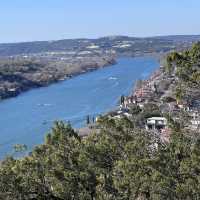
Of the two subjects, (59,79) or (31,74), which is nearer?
(59,79)

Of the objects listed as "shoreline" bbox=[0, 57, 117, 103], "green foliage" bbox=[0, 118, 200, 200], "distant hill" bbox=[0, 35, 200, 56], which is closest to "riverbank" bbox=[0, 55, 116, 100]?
"shoreline" bbox=[0, 57, 117, 103]

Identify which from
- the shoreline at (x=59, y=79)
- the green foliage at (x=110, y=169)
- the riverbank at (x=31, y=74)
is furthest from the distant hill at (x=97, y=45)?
the green foliage at (x=110, y=169)

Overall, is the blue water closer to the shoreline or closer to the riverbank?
the shoreline

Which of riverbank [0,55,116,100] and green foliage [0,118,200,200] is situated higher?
green foliage [0,118,200,200]

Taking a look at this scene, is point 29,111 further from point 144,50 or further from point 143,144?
point 144,50

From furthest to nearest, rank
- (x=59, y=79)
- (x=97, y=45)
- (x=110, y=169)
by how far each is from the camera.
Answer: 1. (x=97, y=45)
2. (x=59, y=79)
3. (x=110, y=169)

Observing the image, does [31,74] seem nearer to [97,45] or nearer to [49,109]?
[49,109]

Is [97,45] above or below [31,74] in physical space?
below

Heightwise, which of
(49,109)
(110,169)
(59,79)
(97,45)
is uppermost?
(110,169)

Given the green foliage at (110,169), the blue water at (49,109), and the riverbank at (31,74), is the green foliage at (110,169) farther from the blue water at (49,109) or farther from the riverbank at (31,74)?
the riverbank at (31,74)

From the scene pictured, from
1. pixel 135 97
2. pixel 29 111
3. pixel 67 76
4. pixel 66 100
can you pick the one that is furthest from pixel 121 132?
pixel 67 76

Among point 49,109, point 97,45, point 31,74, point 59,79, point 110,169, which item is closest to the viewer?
point 110,169

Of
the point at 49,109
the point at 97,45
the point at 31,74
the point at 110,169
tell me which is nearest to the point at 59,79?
the point at 31,74
